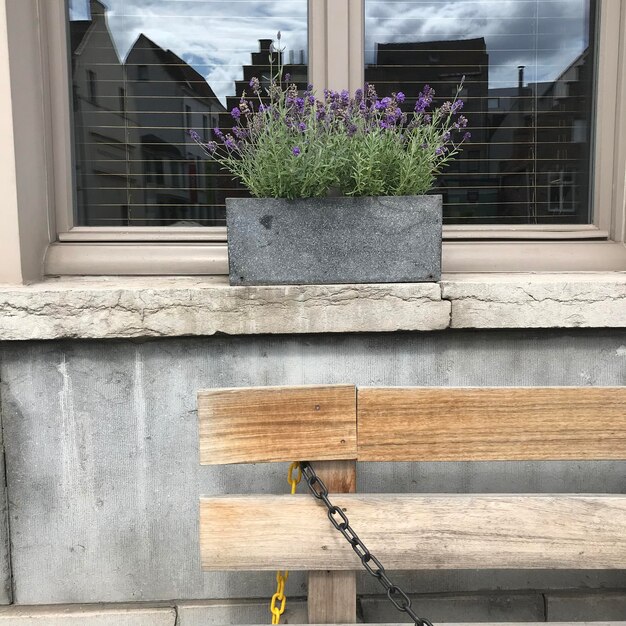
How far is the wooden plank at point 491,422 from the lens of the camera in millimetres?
1755

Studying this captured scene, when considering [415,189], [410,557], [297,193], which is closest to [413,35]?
[415,189]

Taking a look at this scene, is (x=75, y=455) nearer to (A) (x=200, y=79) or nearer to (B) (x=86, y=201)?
(B) (x=86, y=201)

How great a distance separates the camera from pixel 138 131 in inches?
99.9

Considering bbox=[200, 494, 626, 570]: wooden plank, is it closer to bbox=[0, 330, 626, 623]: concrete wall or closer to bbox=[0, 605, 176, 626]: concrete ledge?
bbox=[0, 330, 626, 623]: concrete wall

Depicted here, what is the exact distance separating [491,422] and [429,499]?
272 millimetres

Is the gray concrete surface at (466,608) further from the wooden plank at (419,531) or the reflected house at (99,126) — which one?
the reflected house at (99,126)

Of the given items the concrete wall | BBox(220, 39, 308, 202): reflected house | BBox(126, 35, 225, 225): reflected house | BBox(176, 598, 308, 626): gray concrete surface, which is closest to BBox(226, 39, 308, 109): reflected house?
BBox(220, 39, 308, 202): reflected house

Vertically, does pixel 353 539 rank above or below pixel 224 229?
below

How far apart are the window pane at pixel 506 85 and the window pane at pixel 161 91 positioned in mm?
414

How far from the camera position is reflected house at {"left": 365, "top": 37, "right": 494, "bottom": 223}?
8.35ft

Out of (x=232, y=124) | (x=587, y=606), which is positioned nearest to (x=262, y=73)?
(x=232, y=124)

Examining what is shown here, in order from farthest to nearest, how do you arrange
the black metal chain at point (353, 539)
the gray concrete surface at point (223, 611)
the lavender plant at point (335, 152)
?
the gray concrete surface at point (223, 611) < the lavender plant at point (335, 152) < the black metal chain at point (353, 539)

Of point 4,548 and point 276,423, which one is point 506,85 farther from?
point 4,548

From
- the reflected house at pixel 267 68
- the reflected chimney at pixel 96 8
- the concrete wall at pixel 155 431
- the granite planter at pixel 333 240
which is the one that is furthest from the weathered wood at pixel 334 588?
the reflected chimney at pixel 96 8
